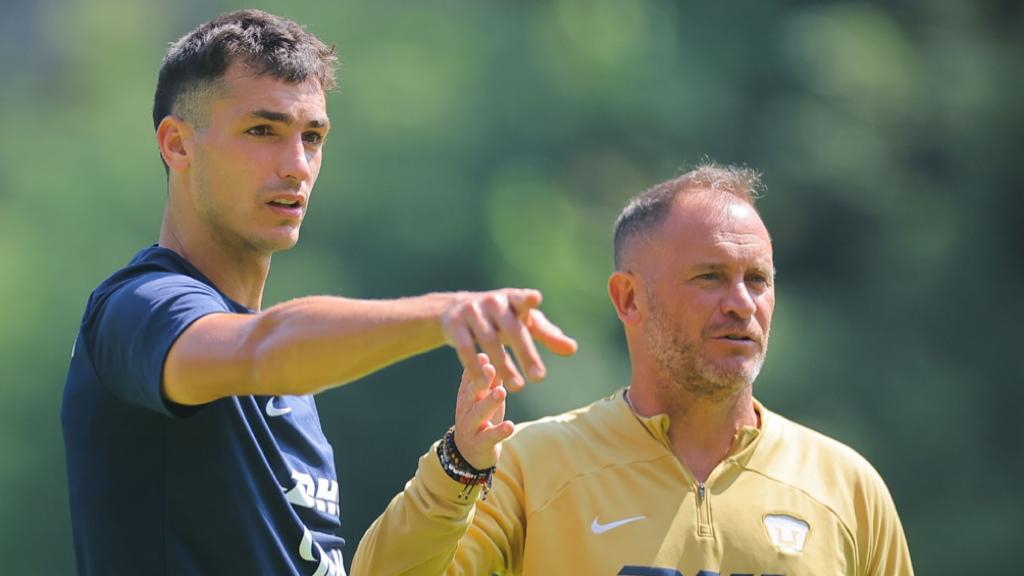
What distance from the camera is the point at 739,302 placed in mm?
4660

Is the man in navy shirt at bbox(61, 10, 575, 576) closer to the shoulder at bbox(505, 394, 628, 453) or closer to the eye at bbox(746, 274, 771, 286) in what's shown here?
the shoulder at bbox(505, 394, 628, 453)

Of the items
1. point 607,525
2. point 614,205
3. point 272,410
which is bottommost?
point 607,525

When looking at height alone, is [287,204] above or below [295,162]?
below

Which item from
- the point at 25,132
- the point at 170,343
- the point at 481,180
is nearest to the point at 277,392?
the point at 170,343

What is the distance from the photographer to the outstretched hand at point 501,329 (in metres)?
2.72

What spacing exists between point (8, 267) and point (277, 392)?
38.3ft

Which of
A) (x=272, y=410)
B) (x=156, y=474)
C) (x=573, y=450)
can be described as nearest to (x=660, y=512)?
(x=573, y=450)

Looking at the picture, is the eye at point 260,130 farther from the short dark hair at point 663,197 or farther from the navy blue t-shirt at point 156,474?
the short dark hair at point 663,197

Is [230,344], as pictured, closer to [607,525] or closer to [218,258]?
[218,258]

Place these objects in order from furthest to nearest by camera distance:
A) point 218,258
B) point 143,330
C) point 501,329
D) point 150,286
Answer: point 218,258 → point 150,286 → point 143,330 → point 501,329

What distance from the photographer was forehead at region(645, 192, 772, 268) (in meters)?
4.73

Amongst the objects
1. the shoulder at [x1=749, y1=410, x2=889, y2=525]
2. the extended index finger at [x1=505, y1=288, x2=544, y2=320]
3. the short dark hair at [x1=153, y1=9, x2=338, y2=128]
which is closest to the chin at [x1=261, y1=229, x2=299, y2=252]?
the short dark hair at [x1=153, y1=9, x2=338, y2=128]

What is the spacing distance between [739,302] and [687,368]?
0.27 meters

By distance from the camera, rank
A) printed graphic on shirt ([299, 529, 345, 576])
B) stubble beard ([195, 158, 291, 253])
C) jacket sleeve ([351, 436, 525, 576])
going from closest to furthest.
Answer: printed graphic on shirt ([299, 529, 345, 576]), stubble beard ([195, 158, 291, 253]), jacket sleeve ([351, 436, 525, 576])
